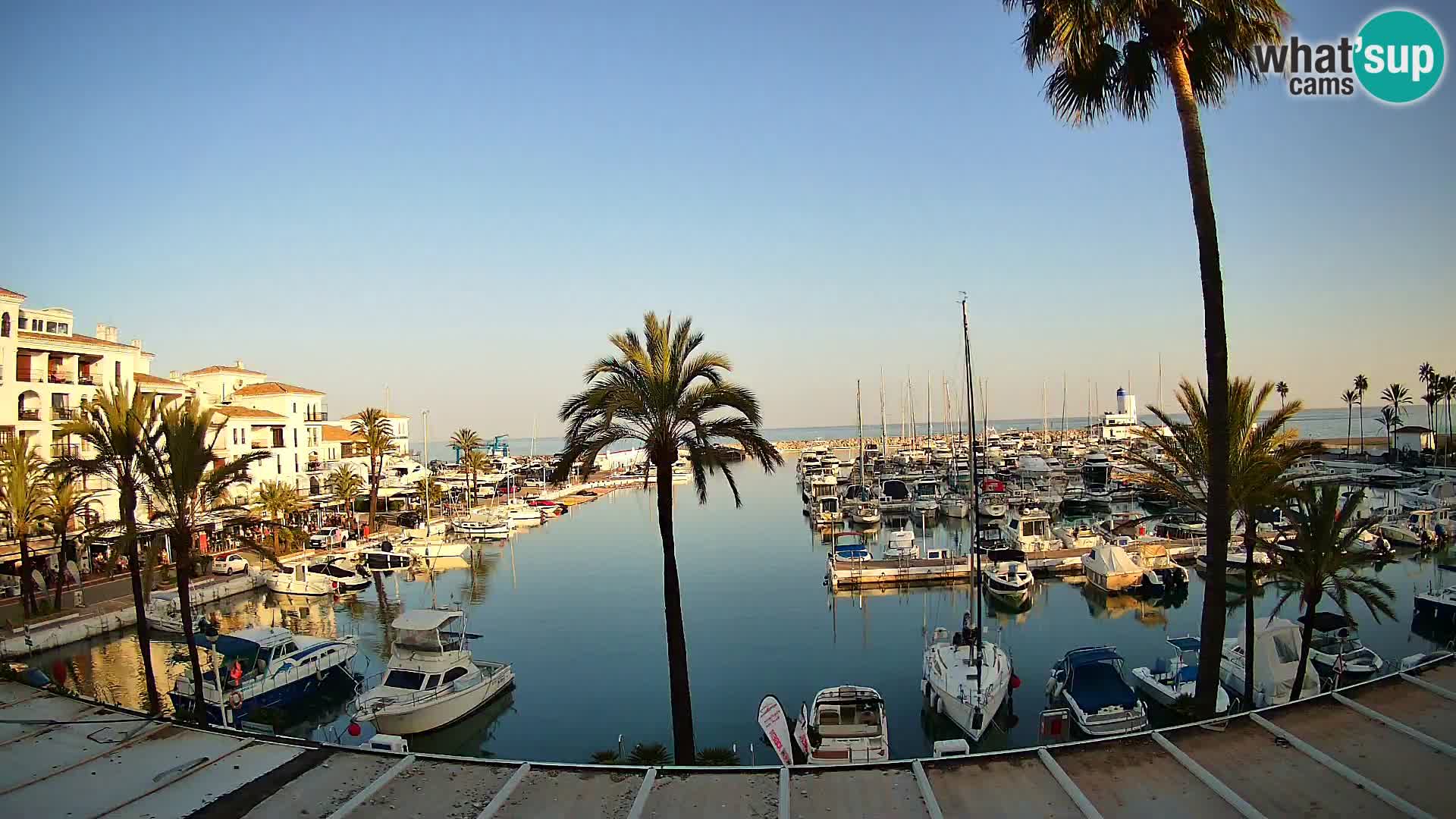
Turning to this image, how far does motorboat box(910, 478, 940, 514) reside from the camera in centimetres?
6297

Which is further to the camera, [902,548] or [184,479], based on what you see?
[902,548]

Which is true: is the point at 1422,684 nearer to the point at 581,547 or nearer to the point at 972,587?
the point at 972,587

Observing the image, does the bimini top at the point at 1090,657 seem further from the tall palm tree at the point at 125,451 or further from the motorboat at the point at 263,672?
the tall palm tree at the point at 125,451

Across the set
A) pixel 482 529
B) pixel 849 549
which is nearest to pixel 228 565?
pixel 482 529

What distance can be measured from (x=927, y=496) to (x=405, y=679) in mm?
52861

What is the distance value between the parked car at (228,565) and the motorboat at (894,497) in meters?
46.5

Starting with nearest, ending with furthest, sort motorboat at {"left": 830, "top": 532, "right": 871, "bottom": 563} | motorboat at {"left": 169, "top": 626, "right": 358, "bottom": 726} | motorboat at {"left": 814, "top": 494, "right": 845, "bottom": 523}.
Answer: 1. motorboat at {"left": 169, "top": 626, "right": 358, "bottom": 726}
2. motorboat at {"left": 830, "top": 532, "right": 871, "bottom": 563}
3. motorboat at {"left": 814, "top": 494, "right": 845, "bottom": 523}

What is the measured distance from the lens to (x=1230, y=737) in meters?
9.42

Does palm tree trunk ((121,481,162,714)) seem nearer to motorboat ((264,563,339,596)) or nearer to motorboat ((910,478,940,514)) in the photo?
motorboat ((264,563,339,596))

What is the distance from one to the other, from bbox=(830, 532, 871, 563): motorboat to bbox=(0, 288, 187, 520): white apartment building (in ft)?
112

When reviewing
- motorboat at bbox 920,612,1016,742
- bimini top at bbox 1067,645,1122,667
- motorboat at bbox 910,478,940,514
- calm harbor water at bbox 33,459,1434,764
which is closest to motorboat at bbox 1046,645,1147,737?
bimini top at bbox 1067,645,1122,667

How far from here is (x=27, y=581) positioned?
32.1 meters

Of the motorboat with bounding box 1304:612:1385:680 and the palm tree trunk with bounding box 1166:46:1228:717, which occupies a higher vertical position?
the palm tree trunk with bounding box 1166:46:1228:717

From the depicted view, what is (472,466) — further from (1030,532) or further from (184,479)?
(184,479)
